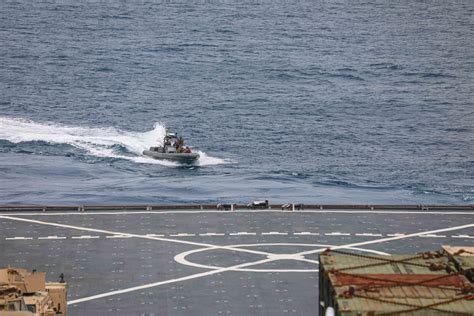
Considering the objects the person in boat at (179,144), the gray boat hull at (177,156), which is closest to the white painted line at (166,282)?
the gray boat hull at (177,156)

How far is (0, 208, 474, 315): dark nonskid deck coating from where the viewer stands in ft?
301

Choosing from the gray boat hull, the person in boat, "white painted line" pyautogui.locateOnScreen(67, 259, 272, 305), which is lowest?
"white painted line" pyautogui.locateOnScreen(67, 259, 272, 305)

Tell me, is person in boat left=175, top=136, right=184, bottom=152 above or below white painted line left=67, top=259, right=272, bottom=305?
above

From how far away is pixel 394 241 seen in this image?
11006 centimetres

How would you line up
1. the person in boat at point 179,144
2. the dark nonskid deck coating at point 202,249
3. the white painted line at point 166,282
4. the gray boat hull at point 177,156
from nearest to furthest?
the white painted line at point 166,282 → the dark nonskid deck coating at point 202,249 → the gray boat hull at point 177,156 → the person in boat at point 179,144

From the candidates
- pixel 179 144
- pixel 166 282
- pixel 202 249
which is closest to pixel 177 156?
pixel 179 144

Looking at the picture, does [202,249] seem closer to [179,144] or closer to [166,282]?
[166,282]

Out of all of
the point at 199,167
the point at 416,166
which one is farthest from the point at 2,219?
the point at 416,166

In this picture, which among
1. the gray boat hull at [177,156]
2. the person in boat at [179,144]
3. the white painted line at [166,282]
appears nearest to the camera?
the white painted line at [166,282]

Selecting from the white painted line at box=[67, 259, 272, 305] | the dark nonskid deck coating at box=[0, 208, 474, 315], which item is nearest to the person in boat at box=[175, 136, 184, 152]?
the dark nonskid deck coating at box=[0, 208, 474, 315]

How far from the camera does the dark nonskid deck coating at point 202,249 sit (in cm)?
9162

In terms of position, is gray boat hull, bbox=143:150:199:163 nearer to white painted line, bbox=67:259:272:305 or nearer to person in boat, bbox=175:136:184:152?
person in boat, bbox=175:136:184:152

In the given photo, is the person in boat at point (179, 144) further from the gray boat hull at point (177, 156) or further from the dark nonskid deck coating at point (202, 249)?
the dark nonskid deck coating at point (202, 249)

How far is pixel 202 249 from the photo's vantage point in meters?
107
